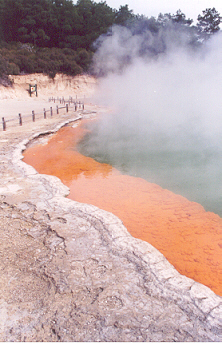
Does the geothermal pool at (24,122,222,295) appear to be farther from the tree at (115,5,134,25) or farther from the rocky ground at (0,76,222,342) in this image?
the tree at (115,5,134,25)

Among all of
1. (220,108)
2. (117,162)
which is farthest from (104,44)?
(117,162)

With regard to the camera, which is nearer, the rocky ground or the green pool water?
the rocky ground

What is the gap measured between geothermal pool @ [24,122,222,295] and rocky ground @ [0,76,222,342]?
55 cm

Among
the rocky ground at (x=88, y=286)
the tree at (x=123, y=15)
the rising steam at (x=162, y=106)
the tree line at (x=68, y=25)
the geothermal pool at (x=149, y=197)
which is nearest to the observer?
the rocky ground at (x=88, y=286)

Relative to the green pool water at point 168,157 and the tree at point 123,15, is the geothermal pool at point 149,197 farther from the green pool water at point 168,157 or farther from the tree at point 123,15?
the tree at point 123,15

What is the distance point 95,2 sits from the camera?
103 feet

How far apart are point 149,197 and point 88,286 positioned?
246cm

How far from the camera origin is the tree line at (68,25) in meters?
24.3

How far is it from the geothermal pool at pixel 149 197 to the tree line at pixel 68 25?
18589mm

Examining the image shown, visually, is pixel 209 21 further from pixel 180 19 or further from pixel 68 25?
pixel 68 25

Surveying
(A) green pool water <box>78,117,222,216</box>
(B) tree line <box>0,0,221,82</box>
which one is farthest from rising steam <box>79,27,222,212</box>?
(B) tree line <box>0,0,221,82</box>

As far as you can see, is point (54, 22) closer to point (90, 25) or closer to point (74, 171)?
point (90, 25)

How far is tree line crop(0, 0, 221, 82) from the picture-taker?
24266mm

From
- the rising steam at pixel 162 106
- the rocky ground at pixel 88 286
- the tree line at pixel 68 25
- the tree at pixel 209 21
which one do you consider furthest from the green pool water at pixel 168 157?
the tree at pixel 209 21
